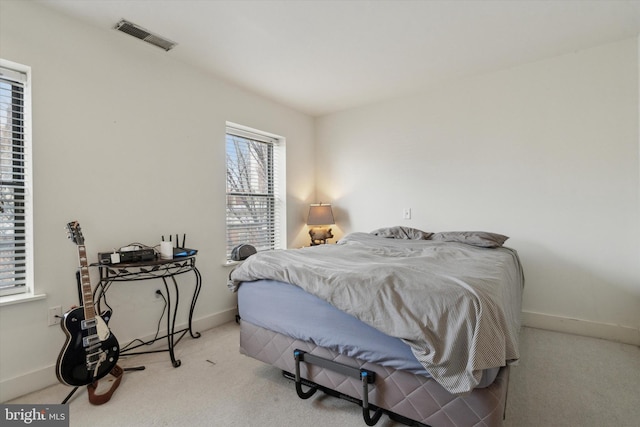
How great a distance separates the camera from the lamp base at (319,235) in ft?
13.1

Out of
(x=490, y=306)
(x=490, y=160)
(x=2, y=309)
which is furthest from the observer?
(x=490, y=160)

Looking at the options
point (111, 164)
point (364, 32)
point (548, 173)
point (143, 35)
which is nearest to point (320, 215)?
point (364, 32)

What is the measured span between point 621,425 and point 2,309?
345cm

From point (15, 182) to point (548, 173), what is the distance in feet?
13.5

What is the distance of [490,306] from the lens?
1238 millimetres

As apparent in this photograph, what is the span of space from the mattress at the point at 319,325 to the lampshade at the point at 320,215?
6.40 feet

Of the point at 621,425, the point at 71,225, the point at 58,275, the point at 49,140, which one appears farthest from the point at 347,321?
the point at 49,140

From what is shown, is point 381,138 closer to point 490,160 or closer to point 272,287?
point 490,160

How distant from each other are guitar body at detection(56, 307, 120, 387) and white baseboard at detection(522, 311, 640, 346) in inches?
135

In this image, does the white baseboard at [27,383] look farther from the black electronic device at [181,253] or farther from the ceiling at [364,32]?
the ceiling at [364,32]

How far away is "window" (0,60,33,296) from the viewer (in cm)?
190

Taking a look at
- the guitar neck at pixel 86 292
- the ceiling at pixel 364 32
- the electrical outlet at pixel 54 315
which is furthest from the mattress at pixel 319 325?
the ceiling at pixel 364 32

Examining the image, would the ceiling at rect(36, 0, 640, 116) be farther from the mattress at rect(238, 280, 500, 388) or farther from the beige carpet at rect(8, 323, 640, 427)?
the beige carpet at rect(8, 323, 640, 427)

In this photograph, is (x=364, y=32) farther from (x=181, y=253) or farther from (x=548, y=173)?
(x=181, y=253)
